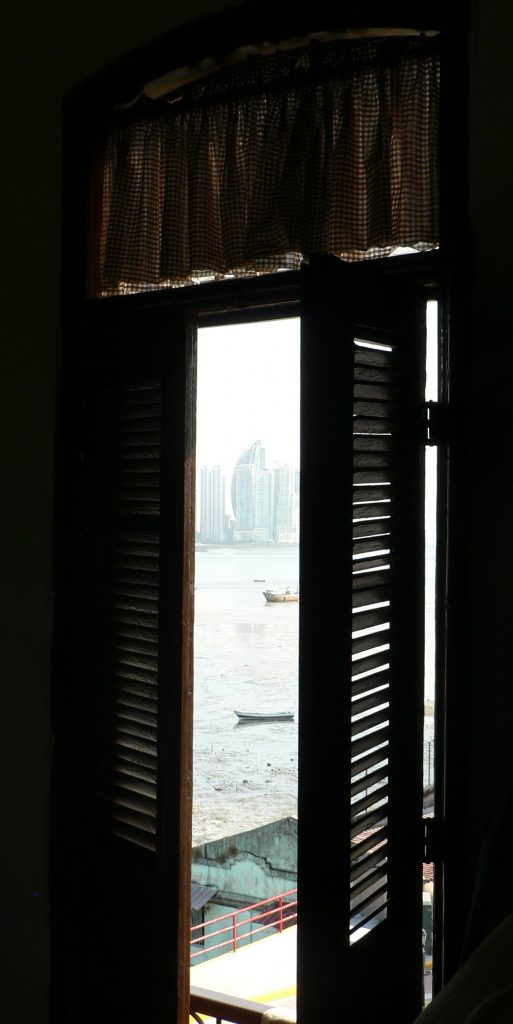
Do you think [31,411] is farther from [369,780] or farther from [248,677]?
[248,677]

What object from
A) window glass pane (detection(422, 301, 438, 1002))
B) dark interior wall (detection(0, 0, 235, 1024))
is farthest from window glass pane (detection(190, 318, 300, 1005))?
window glass pane (detection(422, 301, 438, 1002))

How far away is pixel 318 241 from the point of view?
1646 millimetres

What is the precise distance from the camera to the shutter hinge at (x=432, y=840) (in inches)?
57.5

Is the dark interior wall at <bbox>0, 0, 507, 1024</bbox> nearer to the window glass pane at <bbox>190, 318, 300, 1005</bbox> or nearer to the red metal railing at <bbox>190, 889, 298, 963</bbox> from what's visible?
the red metal railing at <bbox>190, 889, 298, 963</bbox>

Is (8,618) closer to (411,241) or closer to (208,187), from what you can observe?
(208,187)

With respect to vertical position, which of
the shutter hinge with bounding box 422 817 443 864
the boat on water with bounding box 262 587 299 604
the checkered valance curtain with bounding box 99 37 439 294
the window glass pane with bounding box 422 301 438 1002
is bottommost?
the boat on water with bounding box 262 587 299 604

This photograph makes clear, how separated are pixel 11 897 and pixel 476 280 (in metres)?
1.75

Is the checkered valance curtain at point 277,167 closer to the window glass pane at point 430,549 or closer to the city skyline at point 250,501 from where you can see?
the window glass pane at point 430,549

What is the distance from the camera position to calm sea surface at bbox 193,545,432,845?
9.20 meters

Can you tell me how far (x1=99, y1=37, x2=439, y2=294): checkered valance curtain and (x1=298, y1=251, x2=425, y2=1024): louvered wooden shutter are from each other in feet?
0.87

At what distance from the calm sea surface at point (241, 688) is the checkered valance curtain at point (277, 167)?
6.74 m

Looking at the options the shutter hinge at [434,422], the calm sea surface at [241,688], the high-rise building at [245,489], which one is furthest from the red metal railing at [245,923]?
the high-rise building at [245,489]

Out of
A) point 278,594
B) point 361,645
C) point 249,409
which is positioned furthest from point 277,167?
point 278,594

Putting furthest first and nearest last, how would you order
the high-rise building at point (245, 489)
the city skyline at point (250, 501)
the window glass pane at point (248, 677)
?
1. the high-rise building at point (245, 489)
2. the window glass pane at point (248, 677)
3. the city skyline at point (250, 501)
